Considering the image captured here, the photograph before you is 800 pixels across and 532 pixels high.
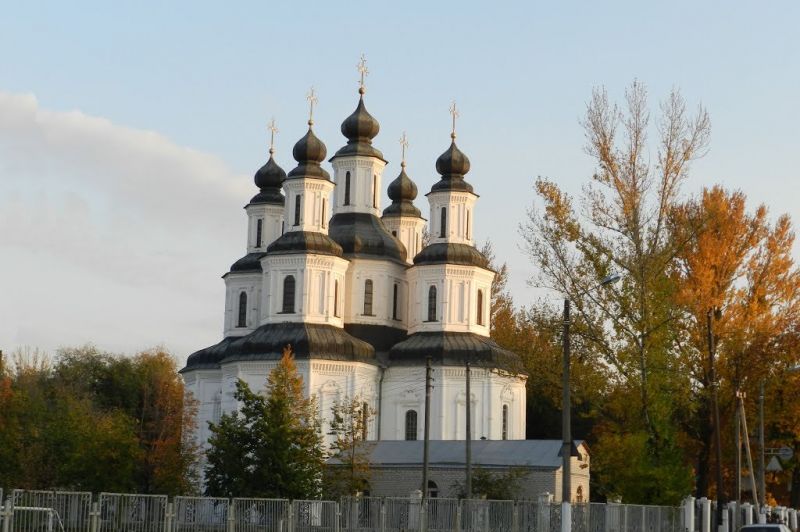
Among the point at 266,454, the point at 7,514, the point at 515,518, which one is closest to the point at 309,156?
the point at 266,454

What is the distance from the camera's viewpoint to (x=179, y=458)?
1998 inches

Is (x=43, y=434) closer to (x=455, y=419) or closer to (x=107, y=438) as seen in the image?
(x=107, y=438)

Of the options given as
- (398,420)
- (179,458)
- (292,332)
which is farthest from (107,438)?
(398,420)

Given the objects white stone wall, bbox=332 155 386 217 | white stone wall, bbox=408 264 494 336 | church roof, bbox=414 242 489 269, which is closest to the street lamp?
white stone wall, bbox=408 264 494 336

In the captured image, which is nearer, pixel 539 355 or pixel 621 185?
pixel 621 185

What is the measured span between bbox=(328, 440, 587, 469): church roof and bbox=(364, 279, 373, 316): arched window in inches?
329

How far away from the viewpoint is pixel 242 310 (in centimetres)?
6266

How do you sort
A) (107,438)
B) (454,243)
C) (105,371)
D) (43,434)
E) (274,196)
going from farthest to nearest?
(105,371)
(274,196)
(454,243)
(43,434)
(107,438)

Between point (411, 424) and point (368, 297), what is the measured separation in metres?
6.58

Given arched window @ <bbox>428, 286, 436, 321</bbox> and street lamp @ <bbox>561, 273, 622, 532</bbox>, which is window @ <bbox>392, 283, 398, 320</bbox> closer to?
arched window @ <bbox>428, 286, 436, 321</bbox>

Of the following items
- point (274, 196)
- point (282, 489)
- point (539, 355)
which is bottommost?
point (282, 489)

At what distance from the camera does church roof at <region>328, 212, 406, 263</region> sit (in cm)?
5938

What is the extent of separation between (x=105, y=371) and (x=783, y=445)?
174 feet

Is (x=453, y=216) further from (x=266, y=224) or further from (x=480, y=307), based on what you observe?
(x=266, y=224)
